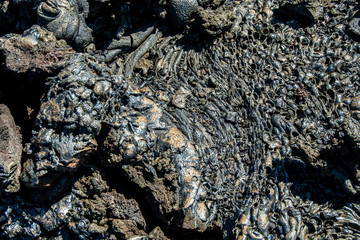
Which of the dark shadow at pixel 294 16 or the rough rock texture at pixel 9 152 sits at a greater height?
the dark shadow at pixel 294 16

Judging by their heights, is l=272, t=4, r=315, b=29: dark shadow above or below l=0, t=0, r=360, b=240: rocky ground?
above

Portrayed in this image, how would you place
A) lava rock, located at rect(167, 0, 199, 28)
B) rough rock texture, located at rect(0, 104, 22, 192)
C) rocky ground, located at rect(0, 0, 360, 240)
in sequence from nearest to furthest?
rough rock texture, located at rect(0, 104, 22, 192)
rocky ground, located at rect(0, 0, 360, 240)
lava rock, located at rect(167, 0, 199, 28)

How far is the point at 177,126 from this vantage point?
368cm

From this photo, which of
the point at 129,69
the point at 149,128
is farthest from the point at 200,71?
the point at 149,128

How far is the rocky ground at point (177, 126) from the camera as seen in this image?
10.1 feet

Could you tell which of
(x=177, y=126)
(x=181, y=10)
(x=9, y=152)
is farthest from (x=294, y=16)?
(x=9, y=152)

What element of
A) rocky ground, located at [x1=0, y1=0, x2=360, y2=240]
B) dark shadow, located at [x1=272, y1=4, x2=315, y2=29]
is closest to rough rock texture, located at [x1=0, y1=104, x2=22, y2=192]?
rocky ground, located at [x1=0, y1=0, x2=360, y2=240]

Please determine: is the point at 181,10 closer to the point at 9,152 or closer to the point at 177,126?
the point at 177,126

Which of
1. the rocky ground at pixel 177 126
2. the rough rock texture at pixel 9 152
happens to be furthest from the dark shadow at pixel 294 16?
the rough rock texture at pixel 9 152

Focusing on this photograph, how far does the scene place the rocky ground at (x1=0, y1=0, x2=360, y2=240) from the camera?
3092 millimetres

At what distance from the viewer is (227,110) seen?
12.5 ft

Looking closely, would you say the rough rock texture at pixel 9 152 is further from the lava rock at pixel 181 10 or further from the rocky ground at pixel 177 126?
the lava rock at pixel 181 10

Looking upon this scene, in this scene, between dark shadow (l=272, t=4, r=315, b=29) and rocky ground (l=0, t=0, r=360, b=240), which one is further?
dark shadow (l=272, t=4, r=315, b=29)

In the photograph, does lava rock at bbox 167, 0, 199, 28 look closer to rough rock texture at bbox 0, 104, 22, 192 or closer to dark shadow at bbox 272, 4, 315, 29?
dark shadow at bbox 272, 4, 315, 29
